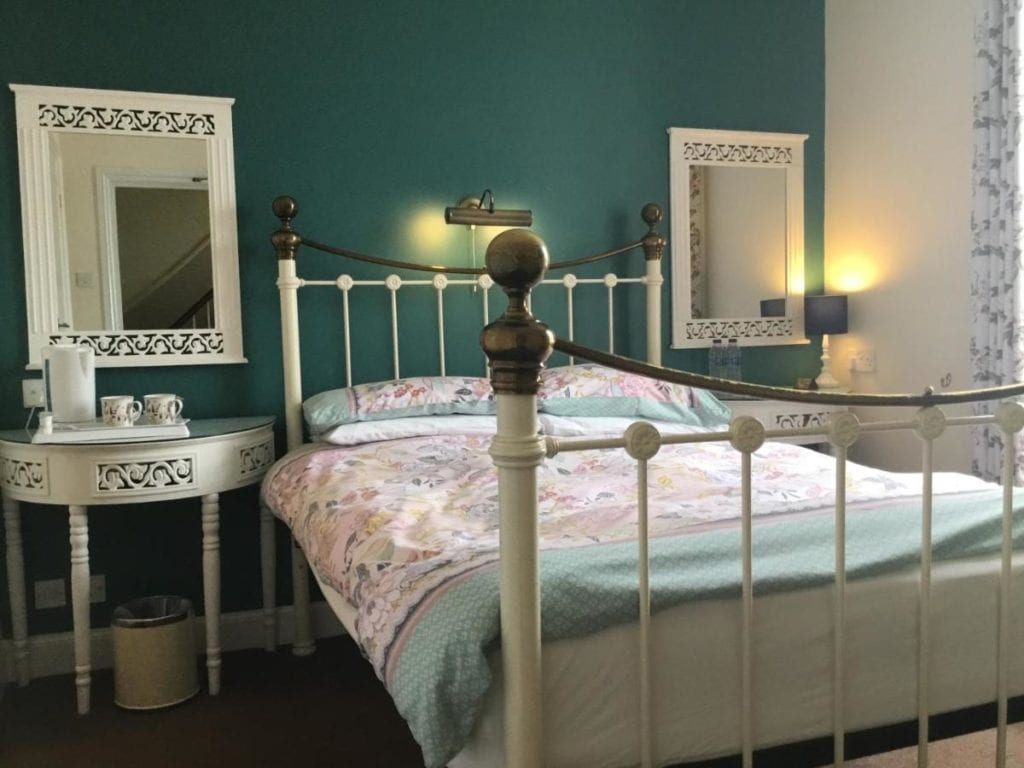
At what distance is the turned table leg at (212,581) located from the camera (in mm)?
2551

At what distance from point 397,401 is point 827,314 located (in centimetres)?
185

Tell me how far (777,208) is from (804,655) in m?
2.72

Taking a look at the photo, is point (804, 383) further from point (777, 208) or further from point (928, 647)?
point (928, 647)

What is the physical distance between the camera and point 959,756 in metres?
2.15

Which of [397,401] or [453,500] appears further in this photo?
[397,401]

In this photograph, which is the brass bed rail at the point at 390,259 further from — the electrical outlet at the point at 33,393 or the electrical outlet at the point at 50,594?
the electrical outlet at the point at 50,594

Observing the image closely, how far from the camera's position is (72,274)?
284 centimetres

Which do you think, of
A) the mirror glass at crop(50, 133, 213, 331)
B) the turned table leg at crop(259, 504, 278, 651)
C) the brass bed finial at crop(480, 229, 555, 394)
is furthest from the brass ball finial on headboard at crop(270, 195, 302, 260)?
the brass bed finial at crop(480, 229, 555, 394)

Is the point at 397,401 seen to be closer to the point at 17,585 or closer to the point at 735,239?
the point at 17,585

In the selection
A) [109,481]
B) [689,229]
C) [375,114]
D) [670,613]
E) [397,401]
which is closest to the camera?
[670,613]

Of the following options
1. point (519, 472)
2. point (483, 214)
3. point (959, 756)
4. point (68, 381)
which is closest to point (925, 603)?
point (519, 472)

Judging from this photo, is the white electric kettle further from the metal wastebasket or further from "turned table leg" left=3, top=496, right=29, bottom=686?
the metal wastebasket

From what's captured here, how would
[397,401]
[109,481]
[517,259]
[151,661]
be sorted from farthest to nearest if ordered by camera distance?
1. [397,401]
2. [151,661]
3. [109,481]
4. [517,259]

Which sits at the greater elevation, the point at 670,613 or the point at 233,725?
the point at 670,613
